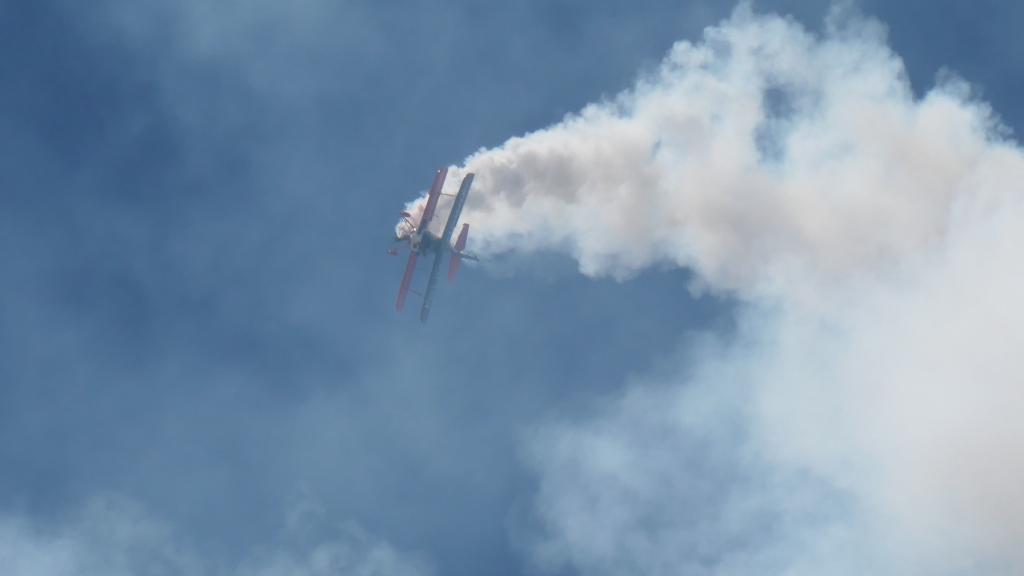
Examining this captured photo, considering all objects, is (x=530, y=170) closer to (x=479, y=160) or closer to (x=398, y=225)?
(x=479, y=160)

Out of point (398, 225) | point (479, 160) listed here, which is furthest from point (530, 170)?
point (398, 225)

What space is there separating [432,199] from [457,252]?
575 cm

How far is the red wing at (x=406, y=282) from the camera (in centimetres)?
12912

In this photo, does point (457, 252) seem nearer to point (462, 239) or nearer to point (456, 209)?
point (462, 239)

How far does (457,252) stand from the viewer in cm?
12769

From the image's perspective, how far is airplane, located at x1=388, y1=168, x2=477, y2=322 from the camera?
123812mm

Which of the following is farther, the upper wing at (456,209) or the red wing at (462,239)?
the red wing at (462,239)

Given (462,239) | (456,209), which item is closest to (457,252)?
(462,239)

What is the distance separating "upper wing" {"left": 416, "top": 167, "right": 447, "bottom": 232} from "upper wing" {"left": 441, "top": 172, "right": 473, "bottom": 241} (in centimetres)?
146

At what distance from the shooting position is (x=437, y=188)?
406 ft

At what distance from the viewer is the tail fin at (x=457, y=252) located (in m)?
127

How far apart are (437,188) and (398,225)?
17.1ft

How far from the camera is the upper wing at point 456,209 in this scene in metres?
123

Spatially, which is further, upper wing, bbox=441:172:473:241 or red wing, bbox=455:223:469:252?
red wing, bbox=455:223:469:252
